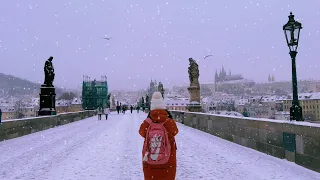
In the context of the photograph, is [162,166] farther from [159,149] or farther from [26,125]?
[26,125]

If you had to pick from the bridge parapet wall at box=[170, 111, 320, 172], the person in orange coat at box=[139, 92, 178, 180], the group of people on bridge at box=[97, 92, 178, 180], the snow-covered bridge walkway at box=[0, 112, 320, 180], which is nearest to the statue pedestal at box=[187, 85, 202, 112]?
the bridge parapet wall at box=[170, 111, 320, 172]

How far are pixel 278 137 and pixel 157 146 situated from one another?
4743mm

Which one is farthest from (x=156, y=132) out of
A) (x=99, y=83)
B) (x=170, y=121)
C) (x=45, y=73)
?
(x=99, y=83)

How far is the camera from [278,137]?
7.59 metres

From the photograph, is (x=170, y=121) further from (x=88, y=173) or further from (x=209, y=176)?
(x=88, y=173)

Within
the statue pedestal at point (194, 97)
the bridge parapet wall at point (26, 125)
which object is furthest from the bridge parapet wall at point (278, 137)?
the statue pedestal at point (194, 97)

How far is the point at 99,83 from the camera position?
66.4 m

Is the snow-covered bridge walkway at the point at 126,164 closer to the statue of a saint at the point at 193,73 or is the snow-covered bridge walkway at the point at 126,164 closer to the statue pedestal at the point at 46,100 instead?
the statue pedestal at the point at 46,100

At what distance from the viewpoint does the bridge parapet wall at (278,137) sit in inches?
242

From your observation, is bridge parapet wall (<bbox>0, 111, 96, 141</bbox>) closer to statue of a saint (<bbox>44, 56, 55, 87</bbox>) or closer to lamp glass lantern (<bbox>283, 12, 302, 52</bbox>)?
statue of a saint (<bbox>44, 56, 55, 87</bbox>)

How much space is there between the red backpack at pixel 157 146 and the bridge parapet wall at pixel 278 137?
3.48 m

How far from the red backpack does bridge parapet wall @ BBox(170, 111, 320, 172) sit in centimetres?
348

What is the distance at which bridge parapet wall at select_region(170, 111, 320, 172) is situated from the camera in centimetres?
614

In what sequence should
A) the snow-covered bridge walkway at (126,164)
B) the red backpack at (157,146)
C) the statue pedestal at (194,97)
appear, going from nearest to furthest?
the red backpack at (157,146) → the snow-covered bridge walkway at (126,164) → the statue pedestal at (194,97)
